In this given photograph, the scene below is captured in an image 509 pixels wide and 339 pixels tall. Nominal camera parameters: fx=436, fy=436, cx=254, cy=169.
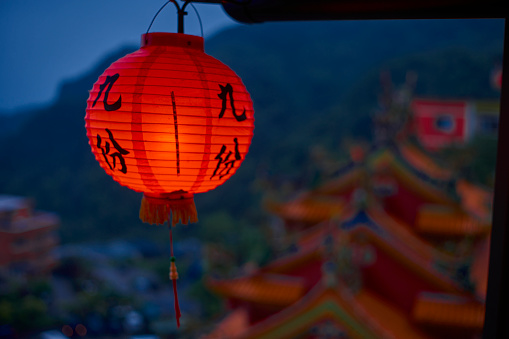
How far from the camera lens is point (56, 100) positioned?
2088 cm

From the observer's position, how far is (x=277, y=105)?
861 inches

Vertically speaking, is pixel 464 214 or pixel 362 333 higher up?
pixel 464 214

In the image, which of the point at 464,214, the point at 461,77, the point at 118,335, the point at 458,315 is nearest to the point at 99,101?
the point at 458,315

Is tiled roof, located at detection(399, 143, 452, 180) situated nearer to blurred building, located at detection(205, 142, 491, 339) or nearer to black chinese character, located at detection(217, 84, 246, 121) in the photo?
blurred building, located at detection(205, 142, 491, 339)

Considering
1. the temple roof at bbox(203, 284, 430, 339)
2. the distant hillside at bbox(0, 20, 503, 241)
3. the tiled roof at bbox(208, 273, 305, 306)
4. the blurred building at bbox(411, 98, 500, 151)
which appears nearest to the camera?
the temple roof at bbox(203, 284, 430, 339)

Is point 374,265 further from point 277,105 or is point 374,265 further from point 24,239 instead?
point 277,105

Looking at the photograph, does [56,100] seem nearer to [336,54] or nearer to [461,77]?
[336,54]

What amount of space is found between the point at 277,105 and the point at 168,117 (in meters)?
21.2

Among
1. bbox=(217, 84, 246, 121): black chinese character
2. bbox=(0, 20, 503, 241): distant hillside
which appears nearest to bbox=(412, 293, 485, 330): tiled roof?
bbox=(217, 84, 246, 121): black chinese character

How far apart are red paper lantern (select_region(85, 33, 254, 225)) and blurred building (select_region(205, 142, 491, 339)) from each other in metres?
1.91

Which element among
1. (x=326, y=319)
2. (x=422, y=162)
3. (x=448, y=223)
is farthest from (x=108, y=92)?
(x=422, y=162)

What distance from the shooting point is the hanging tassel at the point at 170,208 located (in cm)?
106

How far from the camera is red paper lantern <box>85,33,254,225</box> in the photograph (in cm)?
94

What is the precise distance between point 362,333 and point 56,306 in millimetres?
8826
